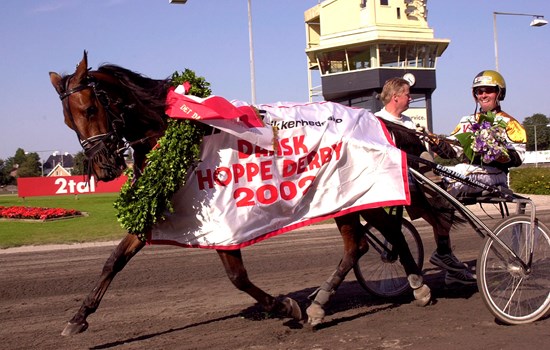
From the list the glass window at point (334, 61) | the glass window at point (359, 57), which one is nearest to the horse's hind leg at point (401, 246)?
the glass window at point (359, 57)

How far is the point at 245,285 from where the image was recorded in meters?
4.03

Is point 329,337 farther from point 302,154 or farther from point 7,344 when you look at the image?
Answer: point 7,344

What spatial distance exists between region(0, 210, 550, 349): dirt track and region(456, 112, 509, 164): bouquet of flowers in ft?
3.88

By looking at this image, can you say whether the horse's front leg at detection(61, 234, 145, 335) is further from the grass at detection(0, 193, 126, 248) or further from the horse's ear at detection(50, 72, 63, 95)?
the grass at detection(0, 193, 126, 248)

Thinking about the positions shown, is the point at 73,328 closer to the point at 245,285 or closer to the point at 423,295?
the point at 245,285

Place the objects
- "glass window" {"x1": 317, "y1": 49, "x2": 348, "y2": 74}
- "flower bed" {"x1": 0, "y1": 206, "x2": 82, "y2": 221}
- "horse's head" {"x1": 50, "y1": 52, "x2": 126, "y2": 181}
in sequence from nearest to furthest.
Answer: "horse's head" {"x1": 50, "y1": 52, "x2": 126, "y2": 181}, "flower bed" {"x1": 0, "y1": 206, "x2": 82, "y2": 221}, "glass window" {"x1": 317, "y1": 49, "x2": 348, "y2": 74}

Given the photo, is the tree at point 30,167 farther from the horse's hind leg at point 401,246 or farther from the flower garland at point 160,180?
the flower garland at point 160,180

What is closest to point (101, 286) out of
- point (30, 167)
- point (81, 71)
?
point (81, 71)

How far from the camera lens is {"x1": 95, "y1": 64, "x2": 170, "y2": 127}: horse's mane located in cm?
404

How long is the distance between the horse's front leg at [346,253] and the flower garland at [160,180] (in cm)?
129

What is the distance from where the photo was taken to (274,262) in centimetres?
744

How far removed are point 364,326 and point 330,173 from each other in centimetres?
110

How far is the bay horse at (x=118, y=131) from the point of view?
3789 mm

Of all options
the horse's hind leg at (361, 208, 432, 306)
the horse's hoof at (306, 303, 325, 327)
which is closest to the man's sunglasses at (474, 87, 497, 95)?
the horse's hind leg at (361, 208, 432, 306)
